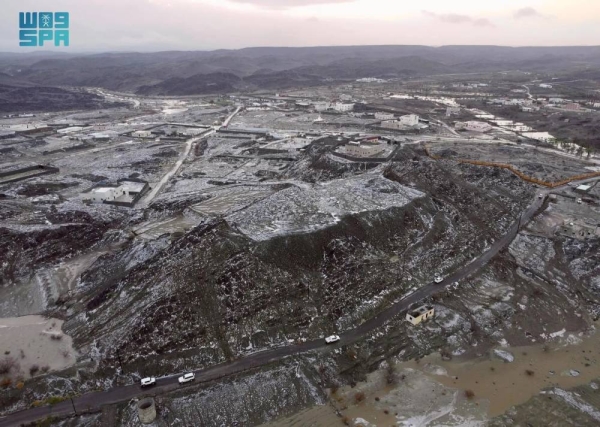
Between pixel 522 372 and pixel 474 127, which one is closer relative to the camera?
pixel 522 372

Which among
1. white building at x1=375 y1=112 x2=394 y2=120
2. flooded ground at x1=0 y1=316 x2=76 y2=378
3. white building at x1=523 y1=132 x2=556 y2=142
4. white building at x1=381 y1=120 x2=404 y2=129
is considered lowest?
flooded ground at x1=0 y1=316 x2=76 y2=378

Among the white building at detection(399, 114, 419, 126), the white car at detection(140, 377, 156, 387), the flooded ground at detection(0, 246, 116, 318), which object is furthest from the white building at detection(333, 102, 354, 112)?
the white car at detection(140, 377, 156, 387)

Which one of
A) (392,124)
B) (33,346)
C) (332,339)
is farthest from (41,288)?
(392,124)

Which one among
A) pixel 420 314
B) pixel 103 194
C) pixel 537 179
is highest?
pixel 537 179

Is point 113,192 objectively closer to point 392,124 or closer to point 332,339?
point 332,339

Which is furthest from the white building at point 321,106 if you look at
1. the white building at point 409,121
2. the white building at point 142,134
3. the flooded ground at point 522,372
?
the flooded ground at point 522,372

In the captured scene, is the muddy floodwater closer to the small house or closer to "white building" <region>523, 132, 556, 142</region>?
the small house
